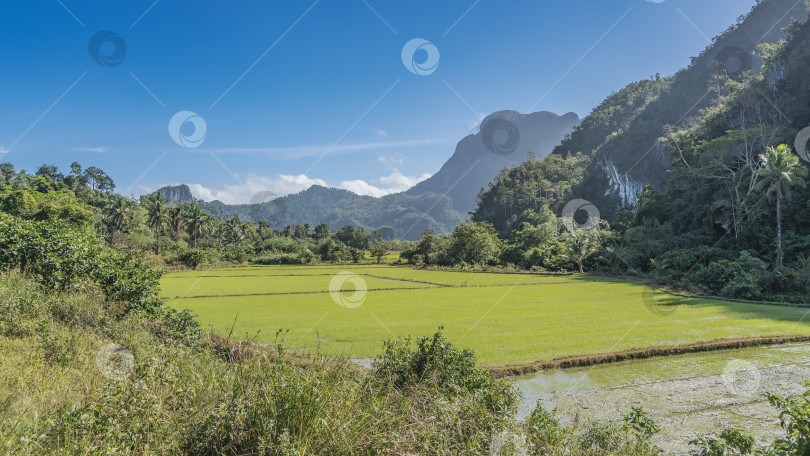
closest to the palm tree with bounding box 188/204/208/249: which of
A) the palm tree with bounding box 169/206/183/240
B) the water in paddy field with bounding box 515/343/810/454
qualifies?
the palm tree with bounding box 169/206/183/240

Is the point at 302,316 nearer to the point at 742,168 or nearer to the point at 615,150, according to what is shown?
the point at 742,168

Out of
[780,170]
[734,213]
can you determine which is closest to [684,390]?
[780,170]

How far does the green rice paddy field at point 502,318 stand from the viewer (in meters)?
12.5

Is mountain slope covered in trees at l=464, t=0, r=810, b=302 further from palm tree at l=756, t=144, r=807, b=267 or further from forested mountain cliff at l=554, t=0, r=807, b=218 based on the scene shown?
forested mountain cliff at l=554, t=0, r=807, b=218

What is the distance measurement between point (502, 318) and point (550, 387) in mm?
8089

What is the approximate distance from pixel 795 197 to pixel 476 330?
29140 millimetres

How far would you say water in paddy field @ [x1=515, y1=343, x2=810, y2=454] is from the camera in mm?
6871

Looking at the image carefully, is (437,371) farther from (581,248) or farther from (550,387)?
(581,248)

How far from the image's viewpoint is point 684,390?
864 cm

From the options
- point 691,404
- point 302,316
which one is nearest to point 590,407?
point 691,404

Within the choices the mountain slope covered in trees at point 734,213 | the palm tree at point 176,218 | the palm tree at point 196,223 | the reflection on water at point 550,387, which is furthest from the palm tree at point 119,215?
the reflection on water at point 550,387

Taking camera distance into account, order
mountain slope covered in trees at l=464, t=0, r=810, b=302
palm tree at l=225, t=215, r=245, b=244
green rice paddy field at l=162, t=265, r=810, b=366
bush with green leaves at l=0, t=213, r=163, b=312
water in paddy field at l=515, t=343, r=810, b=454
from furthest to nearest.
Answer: palm tree at l=225, t=215, r=245, b=244
mountain slope covered in trees at l=464, t=0, r=810, b=302
green rice paddy field at l=162, t=265, r=810, b=366
bush with green leaves at l=0, t=213, r=163, b=312
water in paddy field at l=515, t=343, r=810, b=454

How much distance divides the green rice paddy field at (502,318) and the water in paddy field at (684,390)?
1.25 m

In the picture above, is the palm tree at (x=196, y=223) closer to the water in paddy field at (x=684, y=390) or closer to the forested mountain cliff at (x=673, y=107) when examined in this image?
the water in paddy field at (x=684, y=390)
